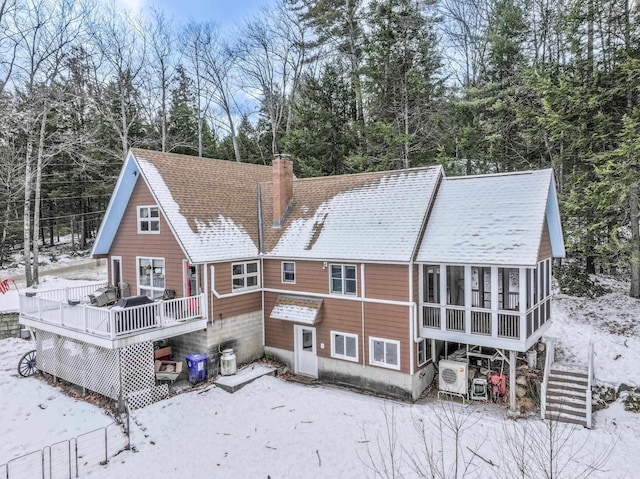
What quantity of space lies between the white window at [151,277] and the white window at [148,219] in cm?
116

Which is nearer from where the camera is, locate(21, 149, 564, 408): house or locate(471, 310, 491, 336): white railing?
locate(471, 310, 491, 336): white railing

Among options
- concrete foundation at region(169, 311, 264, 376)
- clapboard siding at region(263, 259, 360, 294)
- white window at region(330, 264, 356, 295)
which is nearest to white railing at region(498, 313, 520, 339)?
clapboard siding at region(263, 259, 360, 294)

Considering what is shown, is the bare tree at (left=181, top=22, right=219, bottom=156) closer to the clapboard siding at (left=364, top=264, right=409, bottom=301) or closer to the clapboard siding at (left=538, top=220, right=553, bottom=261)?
the clapboard siding at (left=364, top=264, right=409, bottom=301)

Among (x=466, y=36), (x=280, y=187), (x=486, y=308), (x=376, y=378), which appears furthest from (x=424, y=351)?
(x=466, y=36)

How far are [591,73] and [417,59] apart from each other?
9.77m

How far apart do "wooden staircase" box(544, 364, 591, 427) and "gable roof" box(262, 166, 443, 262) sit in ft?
19.4

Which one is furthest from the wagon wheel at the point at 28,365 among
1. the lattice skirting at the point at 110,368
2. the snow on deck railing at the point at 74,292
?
the snow on deck railing at the point at 74,292

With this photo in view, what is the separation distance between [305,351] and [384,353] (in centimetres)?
329

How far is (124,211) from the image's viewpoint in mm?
16797

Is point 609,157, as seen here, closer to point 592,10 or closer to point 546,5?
point 592,10

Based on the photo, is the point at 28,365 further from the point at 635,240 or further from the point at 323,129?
the point at 635,240

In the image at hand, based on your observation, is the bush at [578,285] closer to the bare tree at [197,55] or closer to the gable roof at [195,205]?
the gable roof at [195,205]

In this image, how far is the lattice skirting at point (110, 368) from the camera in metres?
12.7

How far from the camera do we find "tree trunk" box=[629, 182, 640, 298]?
1823 cm
